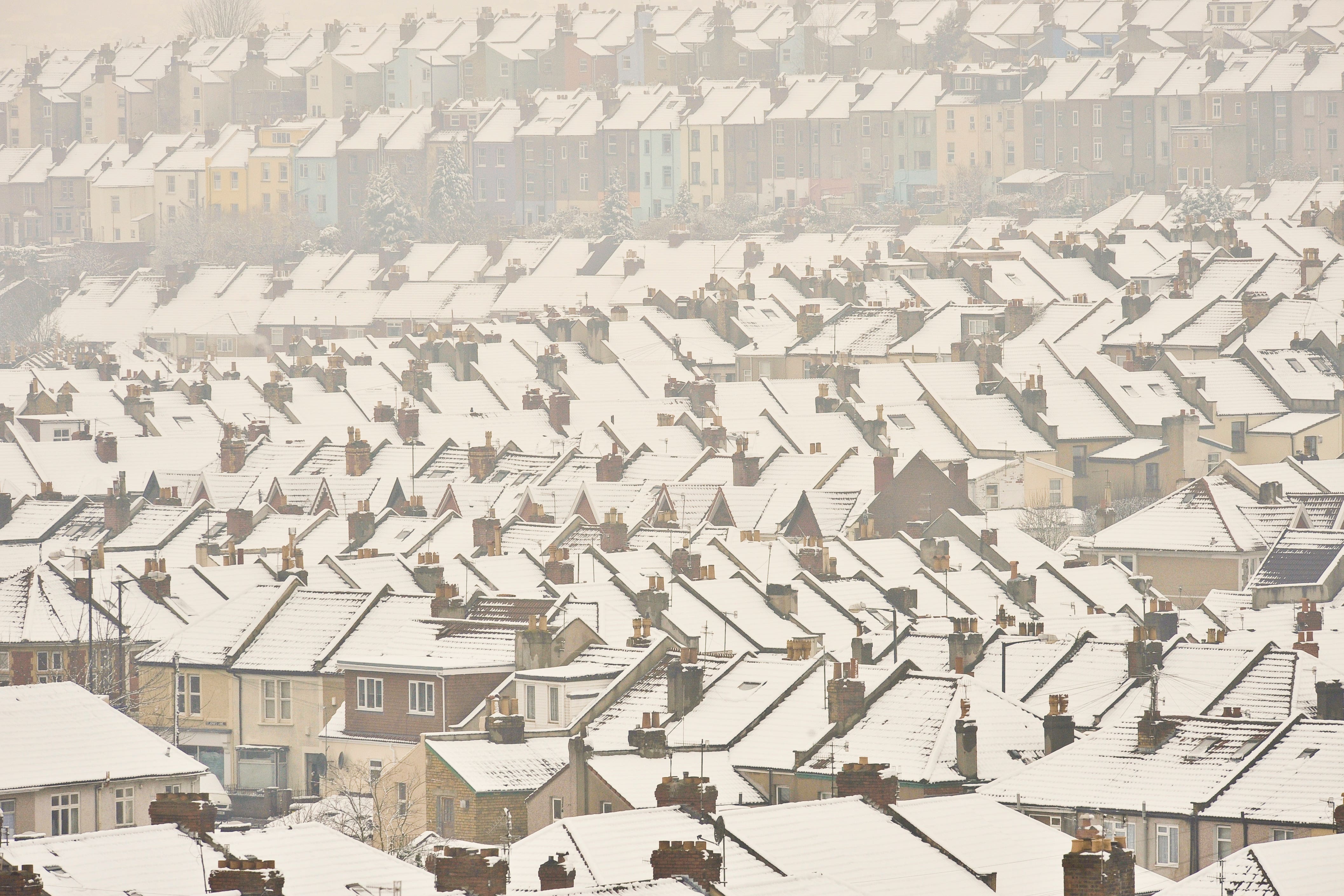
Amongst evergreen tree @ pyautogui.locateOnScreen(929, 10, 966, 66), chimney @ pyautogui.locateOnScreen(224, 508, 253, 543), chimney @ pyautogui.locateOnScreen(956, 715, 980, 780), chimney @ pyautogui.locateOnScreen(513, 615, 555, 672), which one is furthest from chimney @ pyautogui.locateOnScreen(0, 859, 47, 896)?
evergreen tree @ pyautogui.locateOnScreen(929, 10, 966, 66)

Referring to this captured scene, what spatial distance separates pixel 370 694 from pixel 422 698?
106cm

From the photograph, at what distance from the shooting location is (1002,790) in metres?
36.1

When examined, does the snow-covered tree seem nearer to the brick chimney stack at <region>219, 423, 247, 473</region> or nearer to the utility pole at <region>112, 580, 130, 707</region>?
the brick chimney stack at <region>219, 423, 247, 473</region>

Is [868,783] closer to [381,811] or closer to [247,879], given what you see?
[381,811]

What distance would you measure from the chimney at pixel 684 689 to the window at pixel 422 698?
5.23m

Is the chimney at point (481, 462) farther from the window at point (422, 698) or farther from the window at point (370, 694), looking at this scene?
the window at point (422, 698)

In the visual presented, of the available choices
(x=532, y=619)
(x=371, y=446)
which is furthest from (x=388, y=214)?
(x=532, y=619)

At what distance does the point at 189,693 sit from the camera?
161ft

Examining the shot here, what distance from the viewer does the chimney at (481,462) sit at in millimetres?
73250

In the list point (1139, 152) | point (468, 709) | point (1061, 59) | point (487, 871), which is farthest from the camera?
point (1061, 59)

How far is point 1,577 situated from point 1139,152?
100699 millimetres

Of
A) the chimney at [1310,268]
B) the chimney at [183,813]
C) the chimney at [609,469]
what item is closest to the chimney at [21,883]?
the chimney at [183,813]

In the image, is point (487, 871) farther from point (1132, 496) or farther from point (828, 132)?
point (828, 132)

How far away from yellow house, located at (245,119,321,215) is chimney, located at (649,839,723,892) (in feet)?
459
